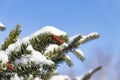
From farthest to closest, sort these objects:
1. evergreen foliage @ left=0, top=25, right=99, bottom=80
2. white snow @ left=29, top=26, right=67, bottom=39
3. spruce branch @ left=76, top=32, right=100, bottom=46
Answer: spruce branch @ left=76, top=32, right=100, bottom=46 → white snow @ left=29, top=26, right=67, bottom=39 → evergreen foliage @ left=0, top=25, right=99, bottom=80

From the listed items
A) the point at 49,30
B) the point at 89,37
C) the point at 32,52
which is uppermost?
the point at 89,37

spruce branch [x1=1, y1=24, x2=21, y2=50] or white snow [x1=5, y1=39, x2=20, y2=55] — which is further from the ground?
spruce branch [x1=1, y1=24, x2=21, y2=50]

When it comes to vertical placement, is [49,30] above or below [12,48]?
above

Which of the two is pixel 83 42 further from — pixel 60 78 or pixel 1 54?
pixel 1 54

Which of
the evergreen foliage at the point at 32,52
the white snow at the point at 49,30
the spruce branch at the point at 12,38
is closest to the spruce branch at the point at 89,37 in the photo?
the evergreen foliage at the point at 32,52

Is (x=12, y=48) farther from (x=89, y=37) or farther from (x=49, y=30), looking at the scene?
(x=89, y=37)

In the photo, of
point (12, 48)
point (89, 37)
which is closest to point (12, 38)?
point (12, 48)

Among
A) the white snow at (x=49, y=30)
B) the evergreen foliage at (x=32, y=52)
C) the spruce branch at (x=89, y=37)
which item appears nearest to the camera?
the evergreen foliage at (x=32, y=52)

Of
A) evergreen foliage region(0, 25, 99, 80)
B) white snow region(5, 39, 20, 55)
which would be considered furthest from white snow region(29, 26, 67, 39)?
white snow region(5, 39, 20, 55)

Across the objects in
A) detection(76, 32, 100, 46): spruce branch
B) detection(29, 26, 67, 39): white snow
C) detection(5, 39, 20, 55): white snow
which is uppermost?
detection(76, 32, 100, 46): spruce branch

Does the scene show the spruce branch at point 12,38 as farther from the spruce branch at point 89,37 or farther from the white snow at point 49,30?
the spruce branch at point 89,37

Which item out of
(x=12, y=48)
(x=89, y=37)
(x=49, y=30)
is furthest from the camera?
(x=89, y=37)

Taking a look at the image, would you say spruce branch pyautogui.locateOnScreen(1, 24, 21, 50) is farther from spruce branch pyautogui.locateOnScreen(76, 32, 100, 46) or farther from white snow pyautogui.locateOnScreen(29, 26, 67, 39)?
spruce branch pyautogui.locateOnScreen(76, 32, 100, 46)

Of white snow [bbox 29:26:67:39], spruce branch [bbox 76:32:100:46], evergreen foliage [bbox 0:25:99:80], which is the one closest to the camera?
evergreen foliage [bbox 0:25:99:80]
